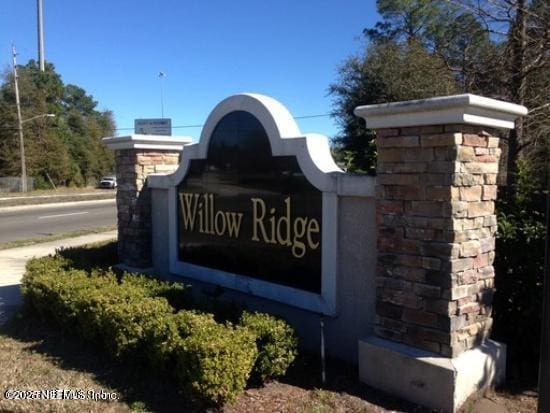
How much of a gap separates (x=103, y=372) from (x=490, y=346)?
2.87 m

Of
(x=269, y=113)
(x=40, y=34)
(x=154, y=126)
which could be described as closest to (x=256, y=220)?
(x=269, y=113)

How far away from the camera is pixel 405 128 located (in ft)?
11.3

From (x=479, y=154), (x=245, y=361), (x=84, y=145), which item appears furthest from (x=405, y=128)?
(x=84, y=145)

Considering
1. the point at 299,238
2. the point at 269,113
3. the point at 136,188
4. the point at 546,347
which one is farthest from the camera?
the point at 136,188

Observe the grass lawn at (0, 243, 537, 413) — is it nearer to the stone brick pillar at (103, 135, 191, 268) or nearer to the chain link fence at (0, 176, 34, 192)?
the stone brick pillar at (103, 135, 191, 268)

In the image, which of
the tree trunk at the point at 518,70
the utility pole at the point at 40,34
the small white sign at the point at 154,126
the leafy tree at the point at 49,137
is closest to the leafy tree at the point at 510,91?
the tree trunk at the point at 518,70

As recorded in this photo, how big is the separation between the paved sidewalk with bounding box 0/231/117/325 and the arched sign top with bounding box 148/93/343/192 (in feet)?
10.6

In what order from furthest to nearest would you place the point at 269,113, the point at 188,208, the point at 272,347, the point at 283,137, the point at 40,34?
the point at 40,34
the point at 188,208
the point at 269,113
the point at 283,137
the point at 272,347

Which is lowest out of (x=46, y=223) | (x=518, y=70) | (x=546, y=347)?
(x=46, y=223)

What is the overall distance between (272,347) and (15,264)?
A: 7.57 metres

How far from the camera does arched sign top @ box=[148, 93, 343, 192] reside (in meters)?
4.21

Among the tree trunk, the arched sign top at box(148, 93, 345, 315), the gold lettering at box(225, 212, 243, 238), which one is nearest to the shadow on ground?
the arched sign top at box(148, 93, 345, 315)

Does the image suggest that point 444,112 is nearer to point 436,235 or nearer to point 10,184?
point 436,235

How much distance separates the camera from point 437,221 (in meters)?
3.31
